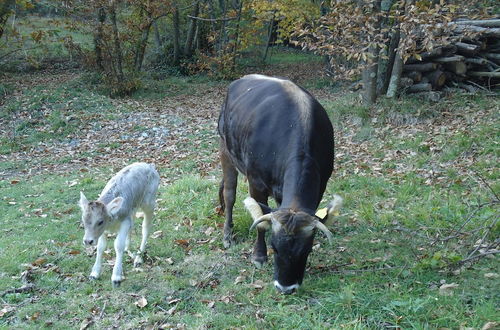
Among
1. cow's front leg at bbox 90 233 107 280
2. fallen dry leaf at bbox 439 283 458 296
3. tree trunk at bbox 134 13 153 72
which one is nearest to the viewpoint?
fallen dry leaf at bbox 439 283 458 296

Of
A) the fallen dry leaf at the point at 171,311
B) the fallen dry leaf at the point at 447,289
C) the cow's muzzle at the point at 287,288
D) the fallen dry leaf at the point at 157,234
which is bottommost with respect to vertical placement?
the fallen dry leaf at the point at 157,234

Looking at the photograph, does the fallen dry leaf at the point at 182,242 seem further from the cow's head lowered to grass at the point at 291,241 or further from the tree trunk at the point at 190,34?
the tree trunk at the point at 190,34

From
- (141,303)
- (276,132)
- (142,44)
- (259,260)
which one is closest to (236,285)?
(259,260)

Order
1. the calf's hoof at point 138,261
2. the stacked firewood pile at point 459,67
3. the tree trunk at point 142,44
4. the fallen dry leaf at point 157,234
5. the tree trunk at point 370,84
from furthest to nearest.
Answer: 1. the tree trunk at point 142,44
2. the stacked firewood pile at point 459,67
3. the tree trunk at point 370,84
4. the fallen dry leaf at point 157,234
5. the calf's hoof at point 138,261

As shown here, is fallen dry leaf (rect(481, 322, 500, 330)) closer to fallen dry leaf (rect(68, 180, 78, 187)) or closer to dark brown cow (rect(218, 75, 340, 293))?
dark brown cow (rect(218, 75, 340, 293))

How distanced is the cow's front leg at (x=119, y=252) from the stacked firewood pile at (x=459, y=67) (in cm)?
867

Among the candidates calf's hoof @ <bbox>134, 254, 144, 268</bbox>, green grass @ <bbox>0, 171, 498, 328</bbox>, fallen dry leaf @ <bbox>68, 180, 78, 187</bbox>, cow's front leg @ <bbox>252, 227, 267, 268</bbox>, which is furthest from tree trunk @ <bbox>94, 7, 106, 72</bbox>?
cow's front leg @ <bbox>252, 227, 267, 268</bbox>

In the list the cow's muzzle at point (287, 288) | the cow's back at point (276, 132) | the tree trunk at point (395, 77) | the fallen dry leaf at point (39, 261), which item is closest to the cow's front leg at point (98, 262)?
the fallen dry leaf at point (39, 261)

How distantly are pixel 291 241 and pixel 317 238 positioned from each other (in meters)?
1.86

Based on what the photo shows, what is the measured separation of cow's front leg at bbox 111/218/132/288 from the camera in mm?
5559

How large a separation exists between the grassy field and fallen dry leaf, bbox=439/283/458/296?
0.03 ft

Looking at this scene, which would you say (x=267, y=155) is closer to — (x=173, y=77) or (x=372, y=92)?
(x=372, y=92)

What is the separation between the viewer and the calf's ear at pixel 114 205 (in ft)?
18.0

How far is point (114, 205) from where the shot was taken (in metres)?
5.50
